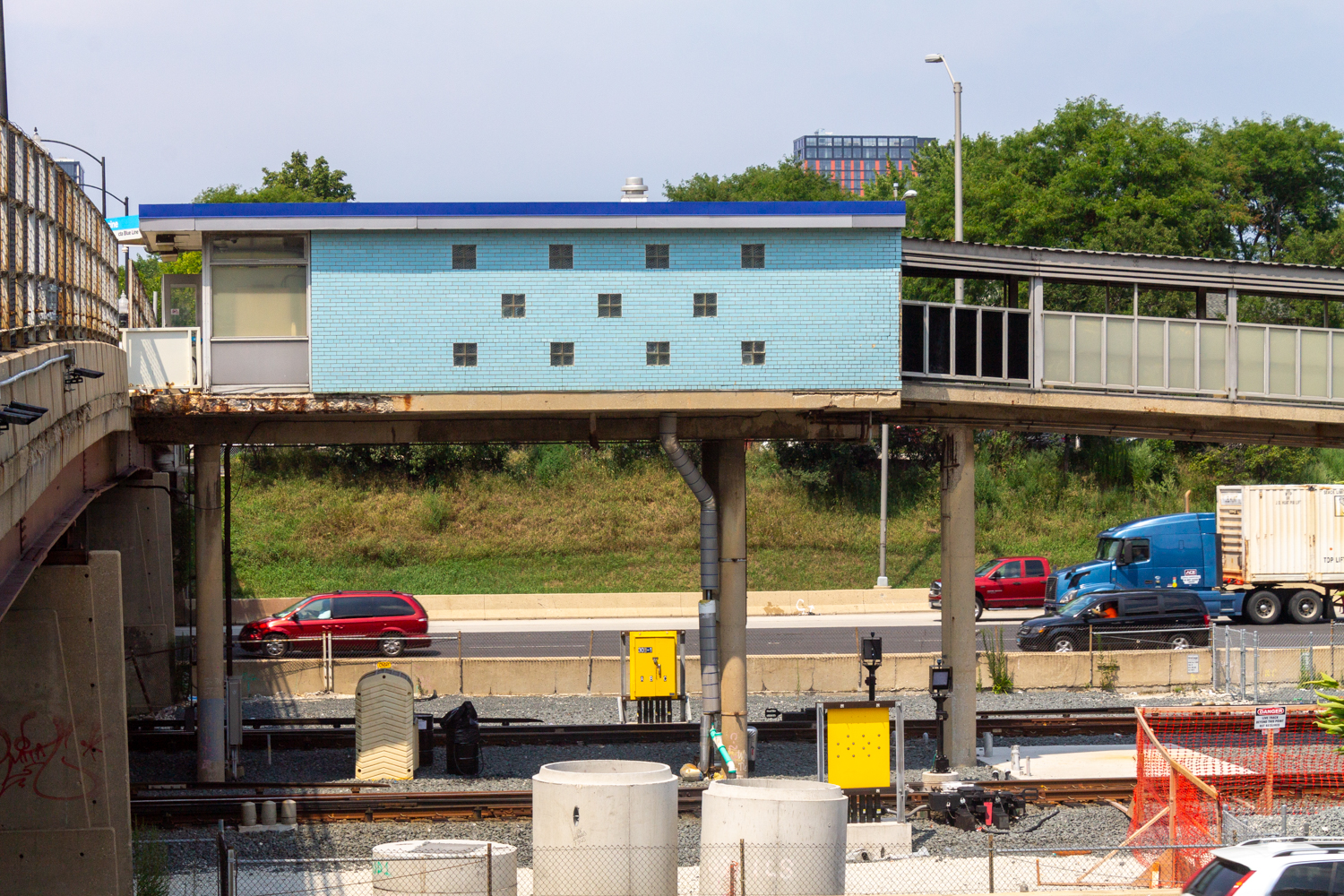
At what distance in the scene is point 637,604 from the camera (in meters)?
45.0

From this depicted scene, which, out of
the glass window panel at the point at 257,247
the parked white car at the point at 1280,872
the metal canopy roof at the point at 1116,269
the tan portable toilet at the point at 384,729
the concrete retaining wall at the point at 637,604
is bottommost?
the concrete retaining wall at the point at 637,604

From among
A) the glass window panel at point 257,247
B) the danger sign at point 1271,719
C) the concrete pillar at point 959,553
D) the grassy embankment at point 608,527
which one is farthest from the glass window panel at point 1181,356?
the grassy embankment at point 608,527

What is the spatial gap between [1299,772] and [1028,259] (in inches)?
352

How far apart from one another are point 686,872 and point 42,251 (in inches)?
404

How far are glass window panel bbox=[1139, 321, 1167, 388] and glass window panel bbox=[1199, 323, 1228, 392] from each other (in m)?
0.71

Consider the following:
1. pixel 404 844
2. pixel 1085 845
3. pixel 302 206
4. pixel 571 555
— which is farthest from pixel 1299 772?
pixel 571 555

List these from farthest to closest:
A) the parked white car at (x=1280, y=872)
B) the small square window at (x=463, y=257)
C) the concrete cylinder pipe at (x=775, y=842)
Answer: the small square window at (x=463, y=257) → the concrete cylinder pipe at (x=775, y=842) → the parked white car at (x=1280, y=872)

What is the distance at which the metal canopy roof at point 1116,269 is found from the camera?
22.4m

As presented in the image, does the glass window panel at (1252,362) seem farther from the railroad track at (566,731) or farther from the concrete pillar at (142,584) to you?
the concrete pillar at (142,584)

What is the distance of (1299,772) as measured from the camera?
20078 millimetres

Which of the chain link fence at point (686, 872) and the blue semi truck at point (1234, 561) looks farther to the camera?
the blue semi truck at point (1234, 561)

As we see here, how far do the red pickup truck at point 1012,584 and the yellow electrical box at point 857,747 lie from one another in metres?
25.5

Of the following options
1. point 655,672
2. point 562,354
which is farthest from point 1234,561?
point 562,354

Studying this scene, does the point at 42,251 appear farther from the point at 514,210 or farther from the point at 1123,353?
the point at 1123,353
